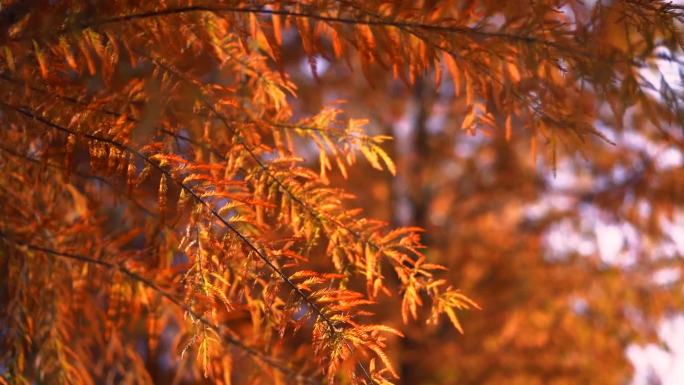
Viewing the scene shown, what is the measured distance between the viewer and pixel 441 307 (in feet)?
5.00

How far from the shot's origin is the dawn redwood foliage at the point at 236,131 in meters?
1.33

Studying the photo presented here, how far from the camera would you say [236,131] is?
155cm

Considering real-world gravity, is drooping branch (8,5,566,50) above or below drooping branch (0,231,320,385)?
above

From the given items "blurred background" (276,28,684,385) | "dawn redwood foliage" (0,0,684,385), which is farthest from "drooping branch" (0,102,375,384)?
"blurred background" (276,28,684,385)

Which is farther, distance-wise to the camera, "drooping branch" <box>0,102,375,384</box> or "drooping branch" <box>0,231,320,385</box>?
"drooping branch" <box>0,231,320,385</box>

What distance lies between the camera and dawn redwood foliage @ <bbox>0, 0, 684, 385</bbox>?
133 cm

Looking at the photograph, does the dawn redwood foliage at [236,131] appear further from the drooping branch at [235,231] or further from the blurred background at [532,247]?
the blurred background at [532,247]

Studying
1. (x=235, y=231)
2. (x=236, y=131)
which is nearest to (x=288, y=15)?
(x=236, y=131)

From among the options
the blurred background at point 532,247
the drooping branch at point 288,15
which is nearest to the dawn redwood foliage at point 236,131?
the drooping branch at point 288,15

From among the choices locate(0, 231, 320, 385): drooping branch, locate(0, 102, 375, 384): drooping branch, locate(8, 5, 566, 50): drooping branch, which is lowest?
locate(0, 231, 320, 385): drooping branch

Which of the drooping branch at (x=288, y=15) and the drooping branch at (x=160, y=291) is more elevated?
the drooping branch at (x=288, y=15)

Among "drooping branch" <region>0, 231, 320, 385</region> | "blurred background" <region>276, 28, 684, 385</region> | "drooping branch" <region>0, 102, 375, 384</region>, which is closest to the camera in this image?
"drooping branch" <region>0, 102, 375, 384</region>

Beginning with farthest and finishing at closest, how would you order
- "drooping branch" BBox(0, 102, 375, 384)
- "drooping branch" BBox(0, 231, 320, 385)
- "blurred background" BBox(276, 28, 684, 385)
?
"blurred background" BBox(276, 28, 684, 385) < "drooping branch" BBox(0, 231, 320, 385) < "drooping branch" BBox(0, 102, 375, 384)

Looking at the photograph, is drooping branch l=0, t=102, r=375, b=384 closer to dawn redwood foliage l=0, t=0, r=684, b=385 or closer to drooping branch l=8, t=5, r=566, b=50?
dawn redwood foliage l=0, t=0, r=684, b=385
